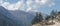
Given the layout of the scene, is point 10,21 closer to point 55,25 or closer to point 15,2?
point 15,2

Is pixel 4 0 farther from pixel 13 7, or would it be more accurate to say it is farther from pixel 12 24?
pixel 12 24

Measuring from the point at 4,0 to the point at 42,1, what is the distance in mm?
406

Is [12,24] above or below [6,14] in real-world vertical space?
below

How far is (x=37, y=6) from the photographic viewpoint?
1513 millimetres

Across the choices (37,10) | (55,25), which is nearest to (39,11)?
(37,10)

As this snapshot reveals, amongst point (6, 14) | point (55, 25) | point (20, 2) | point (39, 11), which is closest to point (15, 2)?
point (20, 2)

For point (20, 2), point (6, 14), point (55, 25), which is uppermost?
point (20, 2)

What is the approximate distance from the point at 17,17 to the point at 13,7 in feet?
0.38

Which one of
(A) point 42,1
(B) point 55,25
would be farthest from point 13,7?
(B) point 55,25

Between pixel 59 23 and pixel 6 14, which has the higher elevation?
pixel 6 14

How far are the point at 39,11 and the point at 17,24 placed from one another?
0.89ft

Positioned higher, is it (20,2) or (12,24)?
(20,2)

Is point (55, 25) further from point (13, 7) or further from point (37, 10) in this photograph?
point (13, 7)

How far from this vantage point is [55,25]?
4.80 ft
